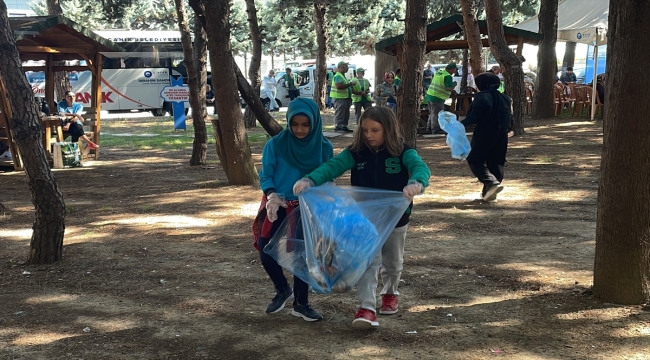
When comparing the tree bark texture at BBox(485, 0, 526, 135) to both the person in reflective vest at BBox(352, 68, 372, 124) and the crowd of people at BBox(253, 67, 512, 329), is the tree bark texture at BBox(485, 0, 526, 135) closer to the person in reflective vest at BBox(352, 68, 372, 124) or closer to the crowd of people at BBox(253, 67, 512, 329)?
the person in reflective vest at BBox(352, 68, 372, 124)

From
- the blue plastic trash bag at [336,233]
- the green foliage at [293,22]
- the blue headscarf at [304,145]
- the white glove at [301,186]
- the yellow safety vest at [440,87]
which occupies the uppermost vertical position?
the green foliage at [293,22]

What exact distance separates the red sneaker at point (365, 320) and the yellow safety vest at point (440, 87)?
13057 millimetres

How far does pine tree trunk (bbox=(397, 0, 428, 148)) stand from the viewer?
948cm

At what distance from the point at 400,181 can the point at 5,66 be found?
3517 mm

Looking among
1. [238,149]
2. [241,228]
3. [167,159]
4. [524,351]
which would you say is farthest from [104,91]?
[524,351]

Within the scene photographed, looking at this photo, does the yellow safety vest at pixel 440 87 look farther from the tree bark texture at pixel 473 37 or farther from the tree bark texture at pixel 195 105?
the tree bark texture at pixel 195 105

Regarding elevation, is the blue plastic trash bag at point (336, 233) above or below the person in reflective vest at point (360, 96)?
below

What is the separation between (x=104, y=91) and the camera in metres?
31.4

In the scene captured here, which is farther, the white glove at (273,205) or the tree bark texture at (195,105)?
the tree bark texture at (195,105)

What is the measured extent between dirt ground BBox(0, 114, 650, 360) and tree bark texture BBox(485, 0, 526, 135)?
23.1 feet

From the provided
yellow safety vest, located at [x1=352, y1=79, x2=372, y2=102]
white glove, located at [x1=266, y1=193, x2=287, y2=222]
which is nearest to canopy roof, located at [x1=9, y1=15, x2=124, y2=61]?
yellow safety vest, located at [x1=352, y1=79, x2=372, y2=102]

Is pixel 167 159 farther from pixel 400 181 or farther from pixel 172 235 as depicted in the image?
pixel 400 181

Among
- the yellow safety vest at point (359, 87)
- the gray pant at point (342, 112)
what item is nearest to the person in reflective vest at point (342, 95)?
the gray pant at point (342, 112)

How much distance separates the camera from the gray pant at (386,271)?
4492 millimetres
